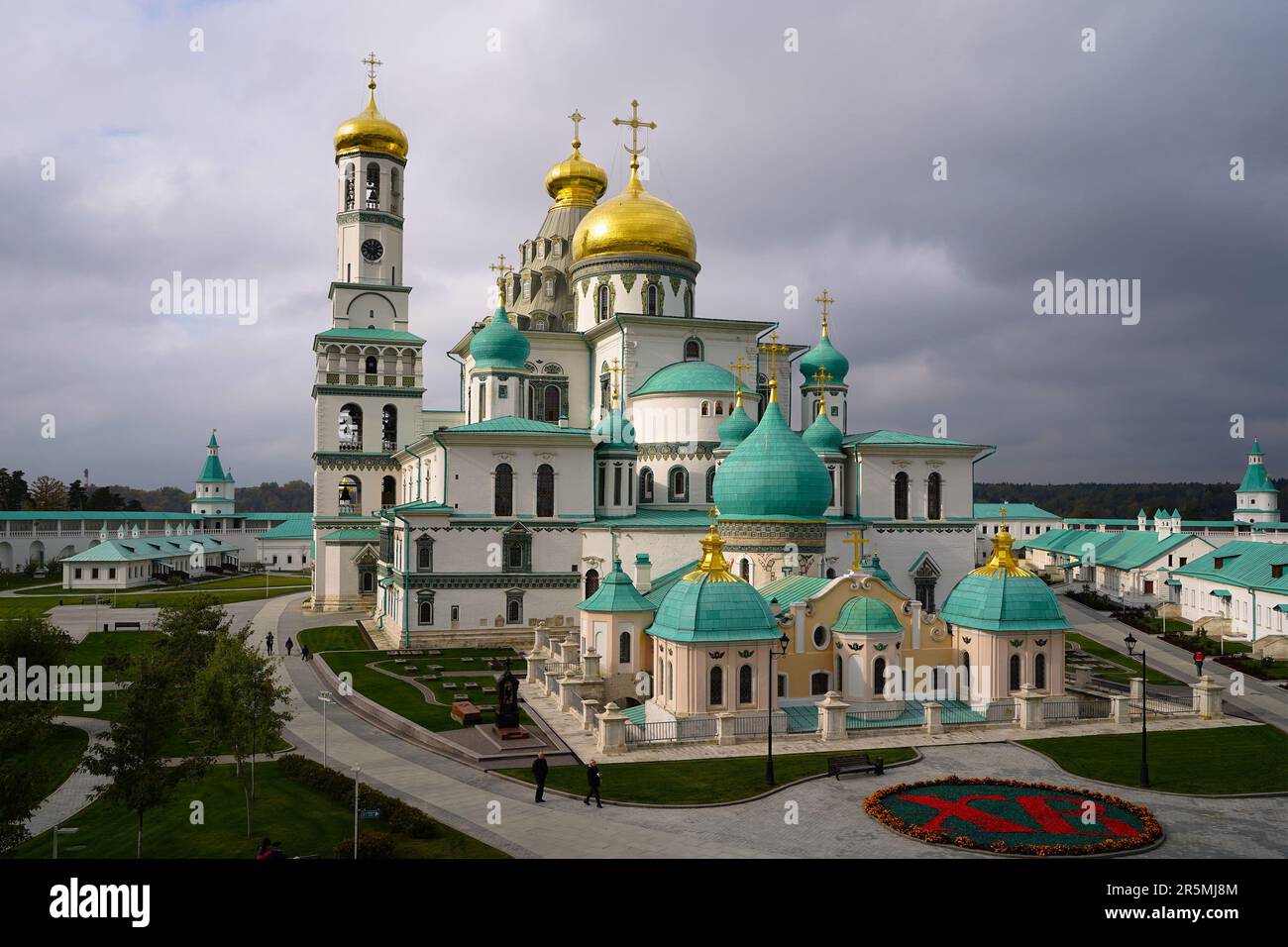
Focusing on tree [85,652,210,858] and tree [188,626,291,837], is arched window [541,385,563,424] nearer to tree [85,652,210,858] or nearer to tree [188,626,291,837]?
tree [188,626,291,837]

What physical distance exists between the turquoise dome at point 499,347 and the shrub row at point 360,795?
2584 centimetres

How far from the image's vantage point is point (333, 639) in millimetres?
41125

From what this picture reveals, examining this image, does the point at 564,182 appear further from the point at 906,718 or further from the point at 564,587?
the point at 906,718

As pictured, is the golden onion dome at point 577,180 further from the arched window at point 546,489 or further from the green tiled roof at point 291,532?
the green tiled roof at point 291,532

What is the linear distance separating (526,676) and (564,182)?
3997cm

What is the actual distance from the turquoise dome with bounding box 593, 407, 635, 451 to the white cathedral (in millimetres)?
122

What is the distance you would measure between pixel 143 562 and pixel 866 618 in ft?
194

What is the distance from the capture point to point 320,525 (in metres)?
50.9

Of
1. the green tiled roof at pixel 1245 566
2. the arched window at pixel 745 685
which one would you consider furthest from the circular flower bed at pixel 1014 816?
the green tiled roof at pixel 1245 566

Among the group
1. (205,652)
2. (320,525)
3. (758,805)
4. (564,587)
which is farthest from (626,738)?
(320,525)

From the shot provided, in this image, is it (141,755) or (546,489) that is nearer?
(141,755)

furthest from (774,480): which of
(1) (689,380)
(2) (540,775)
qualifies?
(2) (540,775)

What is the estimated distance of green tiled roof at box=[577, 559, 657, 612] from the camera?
29969 mm

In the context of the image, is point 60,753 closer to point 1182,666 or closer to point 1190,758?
point 1190,758
